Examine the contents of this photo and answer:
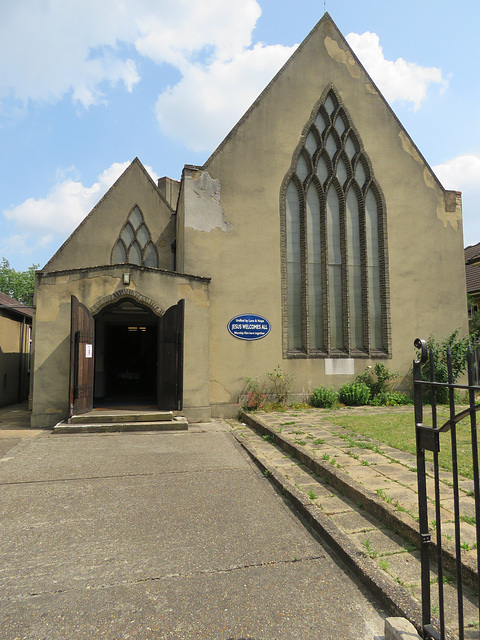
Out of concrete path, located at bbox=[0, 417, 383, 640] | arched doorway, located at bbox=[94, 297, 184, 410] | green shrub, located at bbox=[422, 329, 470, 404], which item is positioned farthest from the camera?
green shrub, located at bbox=[422, 329, 470, 404]

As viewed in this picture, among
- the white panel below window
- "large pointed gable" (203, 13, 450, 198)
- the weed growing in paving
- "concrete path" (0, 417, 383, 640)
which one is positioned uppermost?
"large pointed gable" (203, 13, 450, 198)

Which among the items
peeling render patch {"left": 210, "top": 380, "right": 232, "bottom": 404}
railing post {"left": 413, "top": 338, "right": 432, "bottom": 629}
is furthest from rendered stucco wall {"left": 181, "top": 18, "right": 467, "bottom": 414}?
railing post {"left": 413, "top": 338, "right": 432, "bottom": 629}

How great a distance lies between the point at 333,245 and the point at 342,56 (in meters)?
6.51

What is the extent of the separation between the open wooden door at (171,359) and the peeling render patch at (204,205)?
288 centimetres

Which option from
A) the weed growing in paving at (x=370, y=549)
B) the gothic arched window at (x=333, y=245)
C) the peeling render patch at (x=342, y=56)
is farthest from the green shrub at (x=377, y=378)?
the peeling render patch at (x=342, y=56)

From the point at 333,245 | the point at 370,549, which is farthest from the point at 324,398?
the point at 370,549

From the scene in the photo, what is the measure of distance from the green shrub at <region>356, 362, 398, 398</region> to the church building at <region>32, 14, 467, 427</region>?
0.94 feet

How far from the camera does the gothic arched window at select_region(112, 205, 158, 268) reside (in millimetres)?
15711

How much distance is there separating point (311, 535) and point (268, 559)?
677mm

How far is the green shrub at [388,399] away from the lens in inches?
488

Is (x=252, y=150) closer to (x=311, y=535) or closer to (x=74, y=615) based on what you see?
(x=311, y=535)

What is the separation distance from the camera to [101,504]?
15.3ft

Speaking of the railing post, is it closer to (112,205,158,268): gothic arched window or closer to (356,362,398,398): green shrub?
(356,362,398,398): green shrub

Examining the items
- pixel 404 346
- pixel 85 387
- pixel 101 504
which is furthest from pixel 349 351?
pixel 101 504
